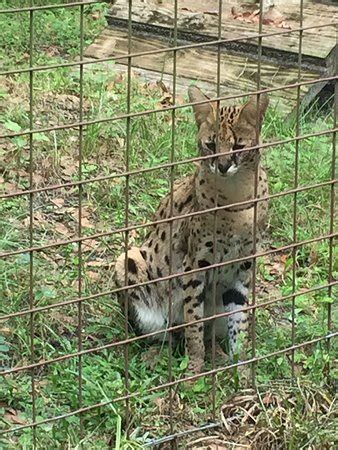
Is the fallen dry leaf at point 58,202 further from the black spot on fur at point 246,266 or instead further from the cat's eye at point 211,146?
the cat's eye at point 211,146

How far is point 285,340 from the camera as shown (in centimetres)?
537

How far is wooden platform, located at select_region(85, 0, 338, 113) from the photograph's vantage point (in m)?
7.95

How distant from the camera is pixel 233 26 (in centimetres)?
840

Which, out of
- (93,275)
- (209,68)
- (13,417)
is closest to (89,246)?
(93,275)

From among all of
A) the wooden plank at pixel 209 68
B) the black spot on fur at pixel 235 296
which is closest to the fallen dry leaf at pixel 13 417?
the black spot on fur at pixel 235 296

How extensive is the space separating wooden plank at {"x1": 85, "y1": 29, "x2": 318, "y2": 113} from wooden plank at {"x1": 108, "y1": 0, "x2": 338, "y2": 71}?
9cm

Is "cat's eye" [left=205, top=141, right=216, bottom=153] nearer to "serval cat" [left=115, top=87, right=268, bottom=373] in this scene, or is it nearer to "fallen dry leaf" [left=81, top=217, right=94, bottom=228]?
"serval cat" [left=115, top=87, right=268, bottom=373]

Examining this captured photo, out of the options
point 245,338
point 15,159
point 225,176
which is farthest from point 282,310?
point 15,159

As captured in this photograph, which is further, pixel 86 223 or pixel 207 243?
pixel 86 223

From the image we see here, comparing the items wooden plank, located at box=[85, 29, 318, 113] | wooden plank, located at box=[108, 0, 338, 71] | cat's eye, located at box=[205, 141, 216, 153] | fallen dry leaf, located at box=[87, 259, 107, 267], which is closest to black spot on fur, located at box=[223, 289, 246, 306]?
cat's eye, located at box=[205, 141, 216, 153]

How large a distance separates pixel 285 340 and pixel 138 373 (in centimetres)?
70

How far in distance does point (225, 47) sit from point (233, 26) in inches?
10.5

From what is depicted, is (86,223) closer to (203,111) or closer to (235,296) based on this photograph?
(235,296)

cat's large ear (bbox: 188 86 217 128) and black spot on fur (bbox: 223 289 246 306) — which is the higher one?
cat's large ear (bbox: 188 86 217 128)
